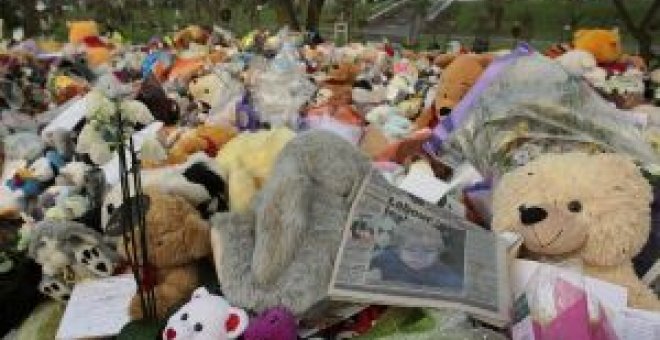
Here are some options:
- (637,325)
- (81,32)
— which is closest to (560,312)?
(637,325)

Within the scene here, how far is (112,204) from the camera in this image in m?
2.02

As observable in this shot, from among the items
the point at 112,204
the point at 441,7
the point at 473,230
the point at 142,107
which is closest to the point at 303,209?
the point at 473,230

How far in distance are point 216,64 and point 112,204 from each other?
1.85 meters

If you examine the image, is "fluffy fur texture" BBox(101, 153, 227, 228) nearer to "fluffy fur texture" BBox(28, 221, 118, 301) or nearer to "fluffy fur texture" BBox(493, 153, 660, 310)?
"fluffy fur texture" BBox(28, 221, 118, 301)

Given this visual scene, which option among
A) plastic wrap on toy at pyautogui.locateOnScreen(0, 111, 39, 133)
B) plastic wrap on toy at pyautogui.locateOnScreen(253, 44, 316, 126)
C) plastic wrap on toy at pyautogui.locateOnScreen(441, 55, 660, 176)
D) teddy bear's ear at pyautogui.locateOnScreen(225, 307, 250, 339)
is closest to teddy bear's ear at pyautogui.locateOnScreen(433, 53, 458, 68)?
plastic wrap on toy at pyautogui.locateOnScreen(253, 44, 316, 126)

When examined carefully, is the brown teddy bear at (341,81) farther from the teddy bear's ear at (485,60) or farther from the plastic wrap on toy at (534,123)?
the plastic wrap on toy at (534,123)

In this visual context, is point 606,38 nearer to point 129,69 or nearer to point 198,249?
point 129,69

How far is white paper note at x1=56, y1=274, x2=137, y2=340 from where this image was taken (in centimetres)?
177

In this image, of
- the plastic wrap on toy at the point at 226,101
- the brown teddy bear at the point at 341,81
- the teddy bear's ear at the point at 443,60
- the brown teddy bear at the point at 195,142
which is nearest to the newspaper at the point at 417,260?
the brown teddy bear at the point at 195,142

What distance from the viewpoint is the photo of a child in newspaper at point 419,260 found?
155 cm

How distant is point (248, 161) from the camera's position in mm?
2260

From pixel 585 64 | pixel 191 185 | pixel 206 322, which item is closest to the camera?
pixel 206 322

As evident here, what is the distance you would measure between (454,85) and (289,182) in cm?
110

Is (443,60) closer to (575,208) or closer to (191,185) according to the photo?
(191,185)
